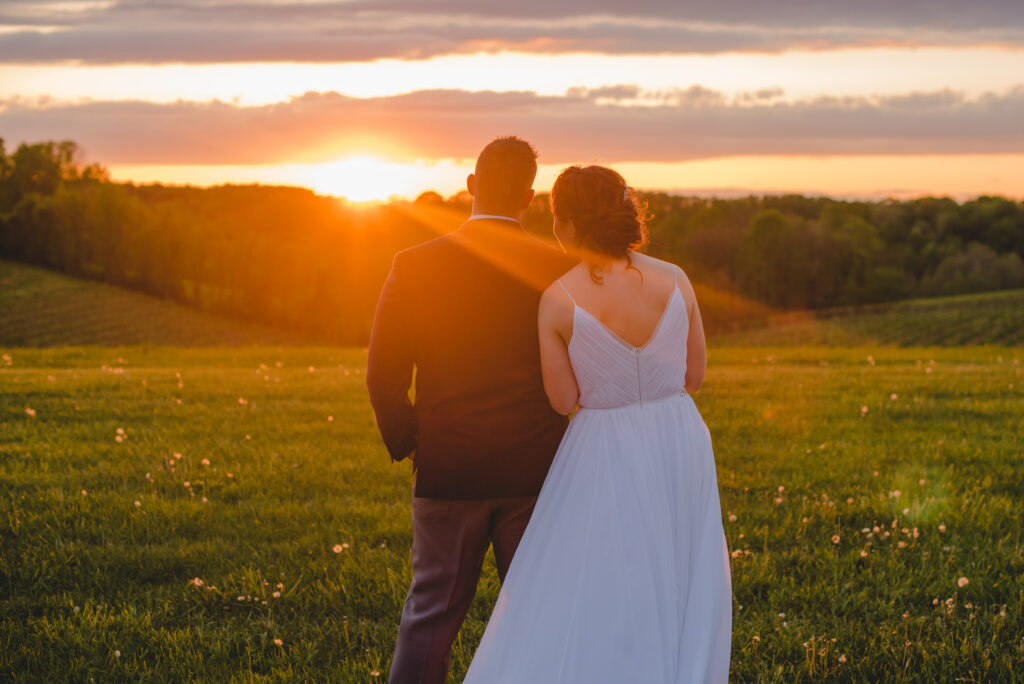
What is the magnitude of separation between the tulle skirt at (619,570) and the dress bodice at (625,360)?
0.08 metres

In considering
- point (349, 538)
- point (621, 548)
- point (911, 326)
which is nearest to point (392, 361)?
point (621, 548)

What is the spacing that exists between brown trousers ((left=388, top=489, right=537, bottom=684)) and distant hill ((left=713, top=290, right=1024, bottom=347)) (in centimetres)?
5975

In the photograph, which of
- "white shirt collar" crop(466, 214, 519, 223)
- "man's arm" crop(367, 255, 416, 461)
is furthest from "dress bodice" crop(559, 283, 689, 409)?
"man's arm" crop(367, 255, 416, 461)

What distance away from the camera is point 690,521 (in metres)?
3.85

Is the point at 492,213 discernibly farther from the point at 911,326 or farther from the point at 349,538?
the point at 911,326

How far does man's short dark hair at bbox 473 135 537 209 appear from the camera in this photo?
3.62 m

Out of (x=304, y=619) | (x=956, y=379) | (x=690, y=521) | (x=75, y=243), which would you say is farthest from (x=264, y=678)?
(x=75, y=243)

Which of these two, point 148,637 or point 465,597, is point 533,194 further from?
point 148,637

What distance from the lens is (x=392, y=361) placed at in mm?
3758

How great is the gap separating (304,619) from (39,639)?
1.63 metres

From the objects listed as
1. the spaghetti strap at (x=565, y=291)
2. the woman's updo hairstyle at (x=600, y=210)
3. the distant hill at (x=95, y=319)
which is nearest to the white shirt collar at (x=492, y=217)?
the woman's updo hairstyle at (x=600, y=210)

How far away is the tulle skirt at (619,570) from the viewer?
11.5 feet

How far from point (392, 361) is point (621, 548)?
1.43 metres

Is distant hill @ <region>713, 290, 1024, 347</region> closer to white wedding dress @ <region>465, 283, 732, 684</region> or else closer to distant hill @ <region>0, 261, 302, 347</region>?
distant hill @ <region>0, 261, 302, 347</region>
